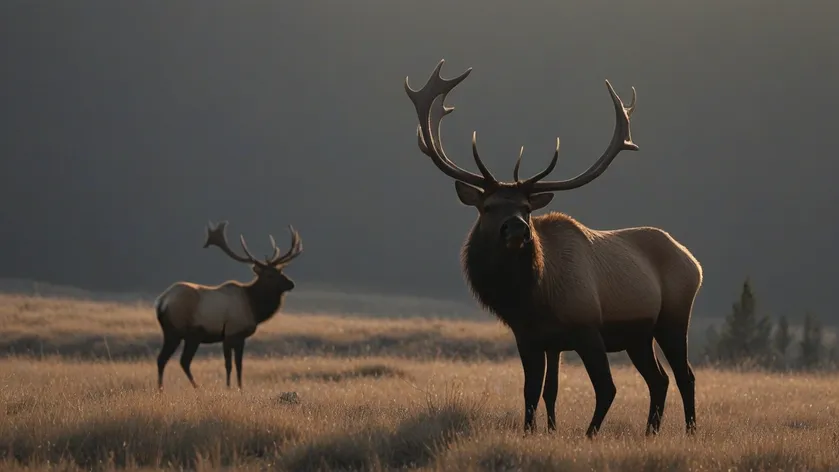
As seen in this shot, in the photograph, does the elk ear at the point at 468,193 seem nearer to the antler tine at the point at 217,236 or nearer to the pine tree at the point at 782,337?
the antler tine at the point at 217,236

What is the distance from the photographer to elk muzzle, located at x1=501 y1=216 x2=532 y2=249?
710cm

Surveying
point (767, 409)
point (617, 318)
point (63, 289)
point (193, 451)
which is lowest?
point (63, 289)

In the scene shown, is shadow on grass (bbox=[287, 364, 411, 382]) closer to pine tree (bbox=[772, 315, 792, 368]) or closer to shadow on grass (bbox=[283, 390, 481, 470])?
shadow on grass (bbox=[283, 390, 481, 470])

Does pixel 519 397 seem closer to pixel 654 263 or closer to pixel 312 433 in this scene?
pixel 654 263

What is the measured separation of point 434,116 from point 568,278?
221 centimetres

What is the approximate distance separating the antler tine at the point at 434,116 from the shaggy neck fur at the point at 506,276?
0.69 meters

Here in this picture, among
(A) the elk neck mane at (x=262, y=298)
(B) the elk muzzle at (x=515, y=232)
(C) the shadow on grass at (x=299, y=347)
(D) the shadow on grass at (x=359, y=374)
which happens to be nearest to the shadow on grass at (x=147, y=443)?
(B) the elk muzzle at (x=515, y=232)

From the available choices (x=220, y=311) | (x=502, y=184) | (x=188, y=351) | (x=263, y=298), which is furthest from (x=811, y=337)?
(x=502, y=184)

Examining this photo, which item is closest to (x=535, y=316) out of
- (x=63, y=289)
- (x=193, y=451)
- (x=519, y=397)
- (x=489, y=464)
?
(x=489, y=464)

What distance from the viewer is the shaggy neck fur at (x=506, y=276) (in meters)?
7.54

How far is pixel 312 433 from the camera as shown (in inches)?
282

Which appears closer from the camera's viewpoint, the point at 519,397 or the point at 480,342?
the point at 519,397

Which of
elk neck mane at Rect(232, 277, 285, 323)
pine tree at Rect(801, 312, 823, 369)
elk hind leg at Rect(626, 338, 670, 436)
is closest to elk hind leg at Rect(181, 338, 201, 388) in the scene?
elk neck mane at Rect(232, 277, 285, 323)

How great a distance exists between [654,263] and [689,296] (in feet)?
1.54
